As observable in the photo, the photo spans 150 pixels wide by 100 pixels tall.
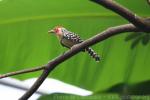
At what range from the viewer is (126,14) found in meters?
0.68

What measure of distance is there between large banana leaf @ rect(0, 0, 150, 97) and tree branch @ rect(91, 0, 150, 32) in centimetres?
54

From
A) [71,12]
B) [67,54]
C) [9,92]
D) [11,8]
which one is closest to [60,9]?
[71,12]

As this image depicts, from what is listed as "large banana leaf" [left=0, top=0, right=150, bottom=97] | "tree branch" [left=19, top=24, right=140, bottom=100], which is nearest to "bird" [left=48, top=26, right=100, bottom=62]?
"large banana leaf" [left=0, top=0, right=150, bottom=97]

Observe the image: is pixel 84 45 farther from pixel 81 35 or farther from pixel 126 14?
pixel 81 35

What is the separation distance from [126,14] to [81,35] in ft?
2.03

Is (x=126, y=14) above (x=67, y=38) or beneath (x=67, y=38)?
beneath

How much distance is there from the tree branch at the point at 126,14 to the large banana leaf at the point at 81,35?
544 mm

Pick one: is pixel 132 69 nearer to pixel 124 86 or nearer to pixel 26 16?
pixel 124 86

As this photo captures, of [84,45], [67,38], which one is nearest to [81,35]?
[67,38]

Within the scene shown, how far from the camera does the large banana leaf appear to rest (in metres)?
1.27

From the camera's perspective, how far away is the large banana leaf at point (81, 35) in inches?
50.1

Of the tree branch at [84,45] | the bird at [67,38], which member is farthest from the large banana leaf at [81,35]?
the tree branch at [84,45]

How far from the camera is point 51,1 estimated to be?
1.30 metres

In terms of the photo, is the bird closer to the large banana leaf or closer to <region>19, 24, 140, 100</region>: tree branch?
the large banana leaf
